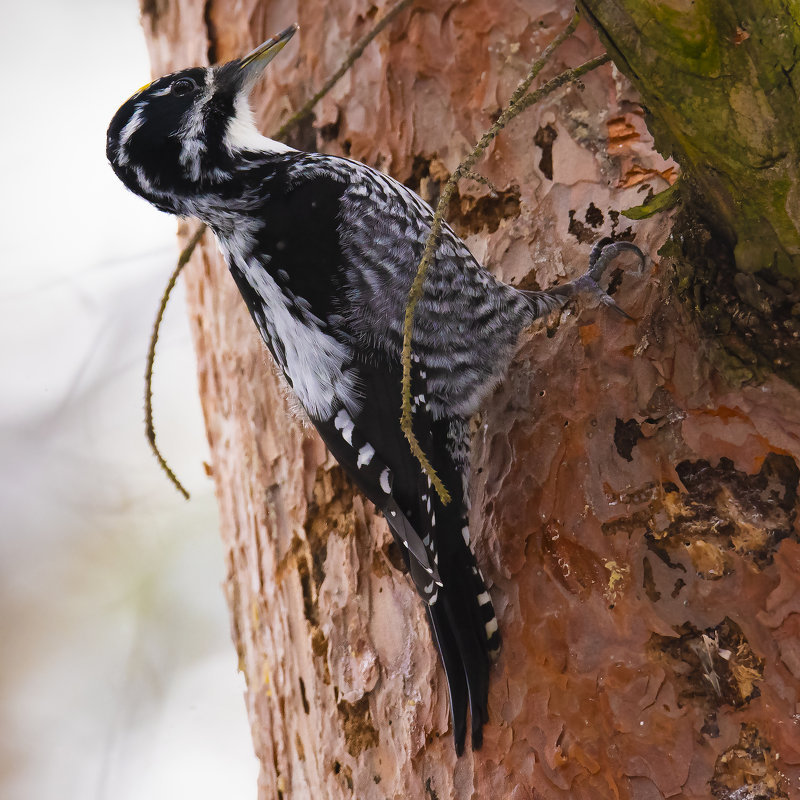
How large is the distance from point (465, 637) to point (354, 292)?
86 centimetres

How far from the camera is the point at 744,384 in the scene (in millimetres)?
1405

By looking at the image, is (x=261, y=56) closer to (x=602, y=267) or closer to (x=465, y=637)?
(x=602, y=267)

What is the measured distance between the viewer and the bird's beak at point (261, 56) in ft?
6.89

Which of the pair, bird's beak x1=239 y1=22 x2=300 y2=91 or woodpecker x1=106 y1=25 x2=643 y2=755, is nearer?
woodpecker x1=106 y1=25 x2=643 y2=755

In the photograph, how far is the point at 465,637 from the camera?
163cm

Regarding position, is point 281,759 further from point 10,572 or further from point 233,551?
point 10,572

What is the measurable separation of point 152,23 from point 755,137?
2.01 meters

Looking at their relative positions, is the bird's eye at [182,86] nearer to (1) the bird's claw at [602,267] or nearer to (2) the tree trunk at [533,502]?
(2) the tree trunk at [533,502]

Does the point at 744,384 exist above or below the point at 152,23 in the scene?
below

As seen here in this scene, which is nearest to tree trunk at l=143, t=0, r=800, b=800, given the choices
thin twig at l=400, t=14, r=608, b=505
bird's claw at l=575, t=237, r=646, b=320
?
bird's claw at l=575, t=237, r=646, b=320

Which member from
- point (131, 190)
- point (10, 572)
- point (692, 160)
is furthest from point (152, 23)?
point (10, 572)

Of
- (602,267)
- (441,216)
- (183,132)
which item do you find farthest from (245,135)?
(441,216)

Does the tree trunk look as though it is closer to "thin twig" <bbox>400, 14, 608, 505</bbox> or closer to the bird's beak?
the bird's beak

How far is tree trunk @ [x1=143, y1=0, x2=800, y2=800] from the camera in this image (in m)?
1.40
